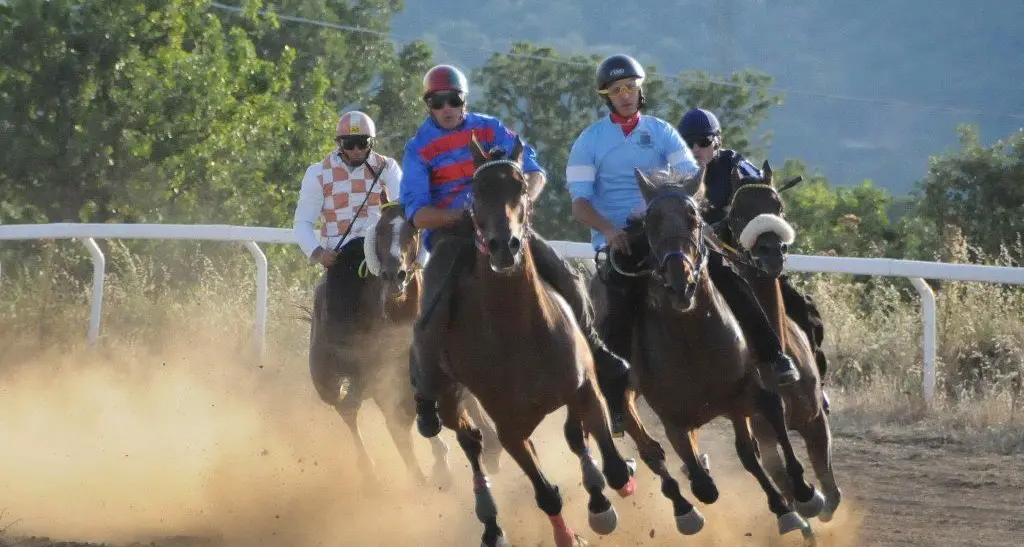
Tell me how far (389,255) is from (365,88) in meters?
59.4

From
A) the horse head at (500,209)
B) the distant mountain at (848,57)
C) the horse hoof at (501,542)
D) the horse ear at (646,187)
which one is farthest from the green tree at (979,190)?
the distant mountain at (848,57)

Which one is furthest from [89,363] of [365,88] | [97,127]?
[365,88]

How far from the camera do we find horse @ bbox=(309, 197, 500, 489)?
9.84 m

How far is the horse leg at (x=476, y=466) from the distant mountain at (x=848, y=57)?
142121 mm

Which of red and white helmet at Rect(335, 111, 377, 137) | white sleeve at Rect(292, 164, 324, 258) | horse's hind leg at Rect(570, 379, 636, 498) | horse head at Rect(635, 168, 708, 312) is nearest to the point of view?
horse head at Rect(635, 168, 708, 312)

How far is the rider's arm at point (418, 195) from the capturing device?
7.73 m

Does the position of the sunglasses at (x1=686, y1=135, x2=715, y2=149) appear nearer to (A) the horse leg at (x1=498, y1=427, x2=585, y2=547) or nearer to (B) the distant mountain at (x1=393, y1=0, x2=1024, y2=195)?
(A) the horse leg at (x1=498, y1=427, x2=585, y2=547)

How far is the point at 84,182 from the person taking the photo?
29141 mm

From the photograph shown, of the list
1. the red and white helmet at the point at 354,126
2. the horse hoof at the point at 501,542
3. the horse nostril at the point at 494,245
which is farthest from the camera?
the red and white helmet at the point at 354,126

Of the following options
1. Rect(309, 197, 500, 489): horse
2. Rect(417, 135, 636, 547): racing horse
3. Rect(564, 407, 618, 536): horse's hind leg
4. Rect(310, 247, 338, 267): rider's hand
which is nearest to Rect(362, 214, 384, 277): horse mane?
Rect(309, 197, 500, 489): horse

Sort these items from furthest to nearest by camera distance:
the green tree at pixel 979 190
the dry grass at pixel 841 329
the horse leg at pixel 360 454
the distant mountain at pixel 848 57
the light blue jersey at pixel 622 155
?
1. the distant mountain at pixel 848 57
2. the green tree at pixel 979 190
3. the dry grass at pixel 841 329
4. the horse leg at pixel 360 454
5. the light blue jersey at pixel 622 155

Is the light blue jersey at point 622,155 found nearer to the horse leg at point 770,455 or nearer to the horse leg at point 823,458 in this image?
the horse leg at point 770,455

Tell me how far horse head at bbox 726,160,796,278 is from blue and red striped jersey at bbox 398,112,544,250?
112 centimetres

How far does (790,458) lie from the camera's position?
7.54 metres
